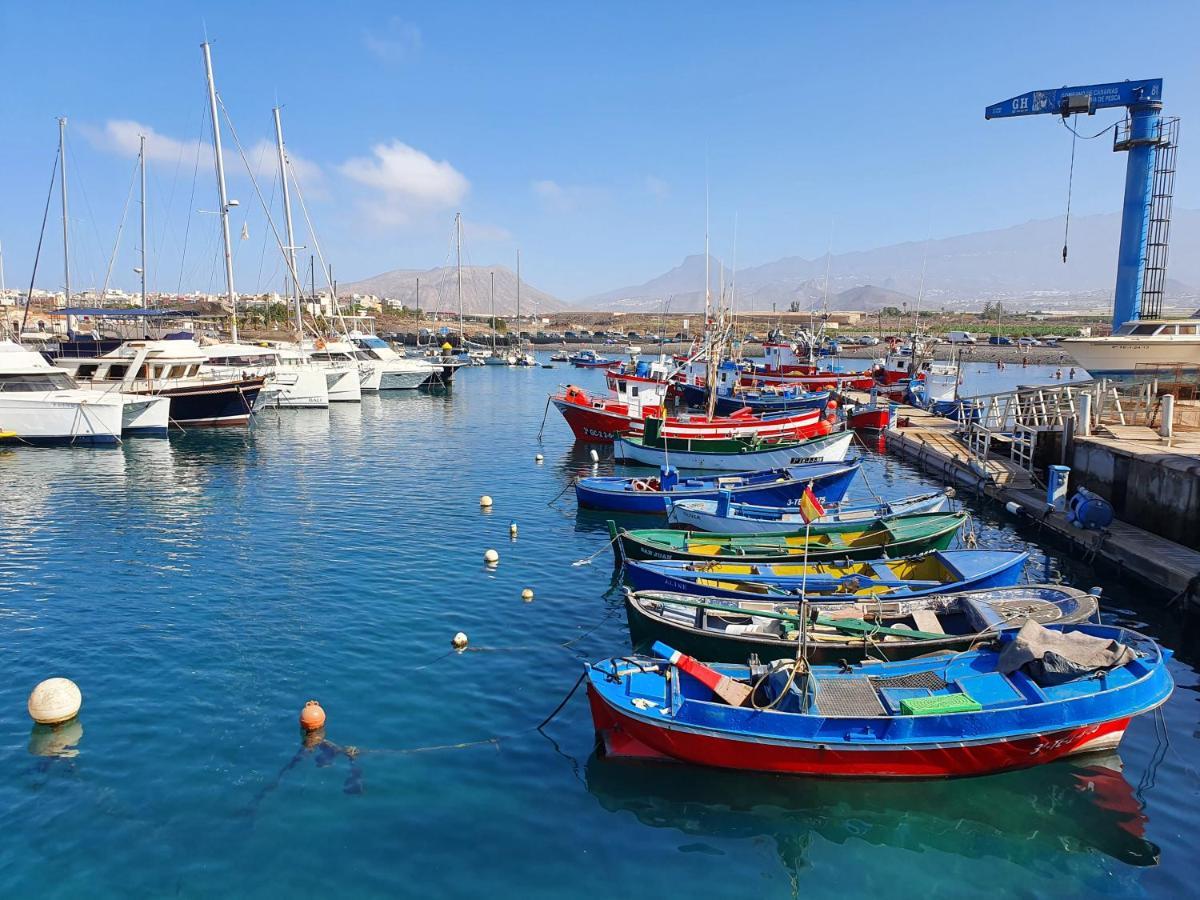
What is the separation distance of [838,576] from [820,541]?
3.71 meters

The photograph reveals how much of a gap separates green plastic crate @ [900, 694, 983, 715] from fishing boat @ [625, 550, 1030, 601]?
3326 millimetres

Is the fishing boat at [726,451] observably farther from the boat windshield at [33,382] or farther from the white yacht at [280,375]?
the white yacht at [280,375]

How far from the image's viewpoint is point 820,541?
19.6 m

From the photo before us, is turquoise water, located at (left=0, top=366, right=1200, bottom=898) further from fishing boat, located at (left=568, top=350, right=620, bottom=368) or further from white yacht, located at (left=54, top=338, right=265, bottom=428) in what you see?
fishing boat, located at (left=568, top=350, right=620, bottom=368)

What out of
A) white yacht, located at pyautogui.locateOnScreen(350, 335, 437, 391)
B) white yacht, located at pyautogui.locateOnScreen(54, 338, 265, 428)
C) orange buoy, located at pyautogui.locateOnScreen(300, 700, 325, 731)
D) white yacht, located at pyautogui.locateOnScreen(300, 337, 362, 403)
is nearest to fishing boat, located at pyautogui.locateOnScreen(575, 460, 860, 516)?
orange buoy, located at pyautogui.locateOnScreen(300, 700, 325, 731)

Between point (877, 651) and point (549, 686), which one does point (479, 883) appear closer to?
point (549, 686)

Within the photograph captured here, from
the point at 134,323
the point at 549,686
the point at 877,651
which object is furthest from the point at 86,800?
the point at 134,323

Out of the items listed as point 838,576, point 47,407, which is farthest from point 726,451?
point 47,407

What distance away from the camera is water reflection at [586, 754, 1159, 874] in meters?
9.84

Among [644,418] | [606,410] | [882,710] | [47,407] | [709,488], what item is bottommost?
[882,710]

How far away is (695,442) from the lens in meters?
35.2

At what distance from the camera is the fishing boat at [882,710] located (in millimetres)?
10414

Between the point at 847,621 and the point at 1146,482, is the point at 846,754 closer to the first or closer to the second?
the point at 847,621

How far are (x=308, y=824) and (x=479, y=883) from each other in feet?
8.35
